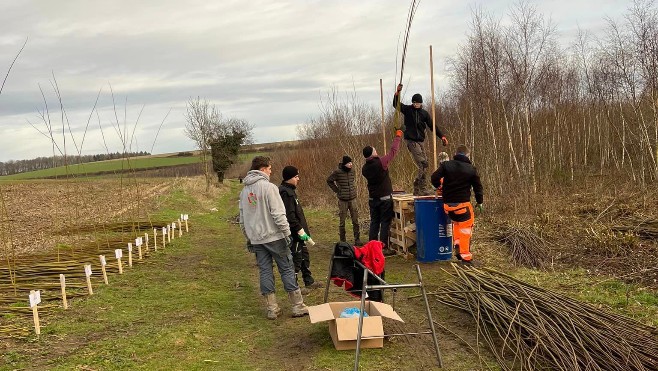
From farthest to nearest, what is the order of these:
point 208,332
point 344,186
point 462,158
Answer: point 344,186, point 462,158, point 208,332

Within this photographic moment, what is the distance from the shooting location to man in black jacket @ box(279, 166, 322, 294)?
6.87m

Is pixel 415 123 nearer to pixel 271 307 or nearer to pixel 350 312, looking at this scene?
pixel 271 307

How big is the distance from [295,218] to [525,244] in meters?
4.06

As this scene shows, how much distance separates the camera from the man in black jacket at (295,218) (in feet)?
22.5

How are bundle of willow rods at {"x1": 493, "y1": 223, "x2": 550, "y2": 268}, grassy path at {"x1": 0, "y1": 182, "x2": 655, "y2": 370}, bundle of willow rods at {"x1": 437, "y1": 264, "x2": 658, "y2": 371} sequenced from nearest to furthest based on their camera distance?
bundle of willow rods at {"x1": 437, "y1": 264, "x2": 658, "y2": 371} → grassy path at {"x1": 0, "y1": 182, "x2": 655, "y2": 370} → bundle of willow rods at {"x1": 493, "y1": 223, "x2": 550, "y2": 268}

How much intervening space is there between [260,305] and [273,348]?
5.32 feet

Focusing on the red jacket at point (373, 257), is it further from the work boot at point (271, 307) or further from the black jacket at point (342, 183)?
the black jacket at point (342, 183)

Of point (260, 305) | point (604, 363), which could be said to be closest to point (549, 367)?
point (604, 363)

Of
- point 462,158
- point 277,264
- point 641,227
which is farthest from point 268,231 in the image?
point 641,227

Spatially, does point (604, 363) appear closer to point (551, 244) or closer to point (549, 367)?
point (549, 367)

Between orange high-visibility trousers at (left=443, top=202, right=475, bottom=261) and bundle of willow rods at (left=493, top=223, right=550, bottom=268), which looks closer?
orange high-visibility trousers at (left=443, top=202, right=475, bottom=261)

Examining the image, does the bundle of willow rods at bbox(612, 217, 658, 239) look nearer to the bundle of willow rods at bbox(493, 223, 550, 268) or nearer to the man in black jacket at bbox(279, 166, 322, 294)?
the bundle of willow rods at bbox(493, 223, 550, 268)

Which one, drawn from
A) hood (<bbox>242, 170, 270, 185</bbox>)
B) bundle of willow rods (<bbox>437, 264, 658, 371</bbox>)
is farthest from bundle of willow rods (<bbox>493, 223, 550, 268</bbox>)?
hood (<bbox>242, 170, 270, 185</bbox>)

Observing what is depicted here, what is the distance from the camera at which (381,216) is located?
8969 millimetres
